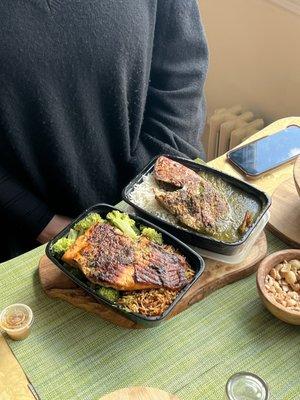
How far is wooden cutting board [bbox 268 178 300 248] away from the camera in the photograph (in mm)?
1036

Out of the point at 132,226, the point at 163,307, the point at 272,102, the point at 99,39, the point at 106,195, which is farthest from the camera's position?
the point at 272,102

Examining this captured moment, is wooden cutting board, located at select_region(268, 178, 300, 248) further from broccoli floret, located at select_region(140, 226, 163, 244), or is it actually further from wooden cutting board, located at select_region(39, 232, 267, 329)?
broccoli floret, located at select_region(140, 226, 163, 244)

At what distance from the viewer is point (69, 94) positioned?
1111mm

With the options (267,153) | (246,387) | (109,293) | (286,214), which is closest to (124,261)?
(109,293)

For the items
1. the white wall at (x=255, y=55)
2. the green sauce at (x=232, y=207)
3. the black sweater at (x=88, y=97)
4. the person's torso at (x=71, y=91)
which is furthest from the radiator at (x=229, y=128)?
the green sauce at (x=232, y=207)

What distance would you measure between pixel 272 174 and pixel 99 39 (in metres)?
0.48

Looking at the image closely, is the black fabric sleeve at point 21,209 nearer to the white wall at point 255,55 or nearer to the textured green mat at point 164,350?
the textured green mat at point 164,350

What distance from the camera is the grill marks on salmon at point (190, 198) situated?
97 cm

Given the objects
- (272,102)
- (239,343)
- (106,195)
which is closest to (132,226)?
(239,343)

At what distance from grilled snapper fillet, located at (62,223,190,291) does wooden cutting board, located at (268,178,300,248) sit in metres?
0.24

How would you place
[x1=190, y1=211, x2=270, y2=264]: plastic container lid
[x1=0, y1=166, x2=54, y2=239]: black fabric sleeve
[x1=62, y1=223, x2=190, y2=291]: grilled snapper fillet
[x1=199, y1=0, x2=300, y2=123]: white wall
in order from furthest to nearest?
[x1=199, y1=0, x2=300, y2=123]: white wall, [x1=0, y1=166, x2=54, y2=239]: black fabric sleeve, [x1=190, y1=211, x2=270, y2=264]: plastic container lid, [x1=62, y1=223, x2=190, y2=291]: grilled snapper fillet

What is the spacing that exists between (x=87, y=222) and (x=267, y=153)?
50cm

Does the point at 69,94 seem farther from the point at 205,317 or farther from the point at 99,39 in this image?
the point at 205,317

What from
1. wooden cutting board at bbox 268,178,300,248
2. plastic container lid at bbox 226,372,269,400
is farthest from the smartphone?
plastic container lid at bbox 226,372,269,400
